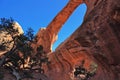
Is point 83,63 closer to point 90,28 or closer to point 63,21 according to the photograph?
point 63,21

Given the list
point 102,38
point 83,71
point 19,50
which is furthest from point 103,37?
point 83,71

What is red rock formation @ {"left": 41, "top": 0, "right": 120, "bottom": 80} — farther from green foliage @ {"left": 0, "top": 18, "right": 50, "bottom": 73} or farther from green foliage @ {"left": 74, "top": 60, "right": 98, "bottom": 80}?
green foliage @ {"left": 74, "top": 60, "right": 98, "bottom": 80}

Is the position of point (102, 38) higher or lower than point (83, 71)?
lower

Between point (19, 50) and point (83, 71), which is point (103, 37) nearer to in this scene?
point (19, 50)

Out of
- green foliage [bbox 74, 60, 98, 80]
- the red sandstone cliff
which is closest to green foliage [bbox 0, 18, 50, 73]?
the red sandstone cliff

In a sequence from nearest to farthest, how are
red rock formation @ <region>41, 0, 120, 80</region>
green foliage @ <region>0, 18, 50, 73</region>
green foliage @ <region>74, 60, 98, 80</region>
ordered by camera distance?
red rock formation @ <region>41, 0, 120, 80</region> → green foliage @ <region>0, 18, 50, 73</region> → green foliage @ <region>74, 60, 98, 80</region>

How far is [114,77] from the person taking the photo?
2444 centimetres


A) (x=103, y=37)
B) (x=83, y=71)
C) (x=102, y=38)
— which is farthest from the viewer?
(x=83, y=71)

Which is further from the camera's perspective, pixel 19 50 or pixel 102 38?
pixel 19 50

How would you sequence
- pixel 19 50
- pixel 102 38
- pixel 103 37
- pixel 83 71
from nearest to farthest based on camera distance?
1. pixel 103 37
2. pixel 102 38
3. pixel 19 50
4. pixel 83 71

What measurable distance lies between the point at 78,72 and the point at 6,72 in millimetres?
24417

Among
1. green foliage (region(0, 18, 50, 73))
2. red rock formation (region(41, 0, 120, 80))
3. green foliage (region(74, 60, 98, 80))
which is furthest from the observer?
green foliage (region(74, 60, 98, 80))

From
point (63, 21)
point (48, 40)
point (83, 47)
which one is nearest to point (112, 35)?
point (83, 47)

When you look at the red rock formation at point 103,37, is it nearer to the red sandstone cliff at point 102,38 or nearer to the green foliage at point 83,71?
the red sandstone cliff at point 102,38
